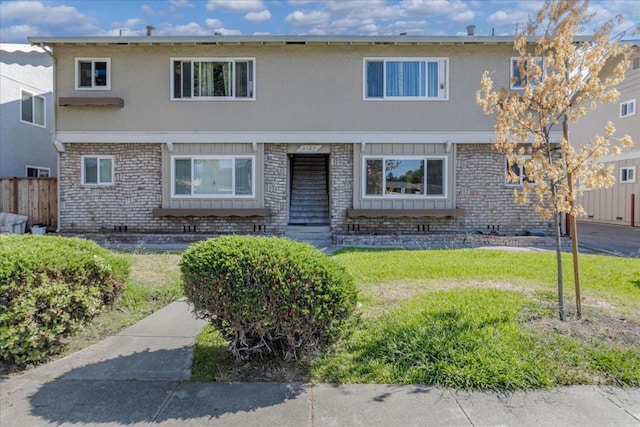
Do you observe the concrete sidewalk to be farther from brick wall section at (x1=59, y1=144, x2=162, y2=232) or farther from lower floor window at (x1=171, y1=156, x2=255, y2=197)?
brick wall section at (x1=59, y1=144, x2=162, y2=232)

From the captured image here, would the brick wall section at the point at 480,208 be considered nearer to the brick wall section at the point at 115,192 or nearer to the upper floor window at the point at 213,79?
the upper floor window at the point at 213,79

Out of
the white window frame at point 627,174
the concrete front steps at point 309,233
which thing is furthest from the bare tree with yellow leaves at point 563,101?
the white window frame at point 627,174

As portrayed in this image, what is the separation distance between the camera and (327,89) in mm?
12852

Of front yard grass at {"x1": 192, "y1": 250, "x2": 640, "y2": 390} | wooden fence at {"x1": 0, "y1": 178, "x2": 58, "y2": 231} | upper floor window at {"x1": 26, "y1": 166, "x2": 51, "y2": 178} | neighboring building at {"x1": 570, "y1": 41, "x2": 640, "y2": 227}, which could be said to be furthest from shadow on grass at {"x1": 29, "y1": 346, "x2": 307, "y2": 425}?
neighboring building at {"x1": 570, "y1": 41, "x2": 640, "y2": 227}

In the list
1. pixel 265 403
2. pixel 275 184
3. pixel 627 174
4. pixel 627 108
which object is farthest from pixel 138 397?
pixel 627 108

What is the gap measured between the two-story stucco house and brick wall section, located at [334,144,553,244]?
0.11 feet

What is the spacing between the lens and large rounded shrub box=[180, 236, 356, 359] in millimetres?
3387

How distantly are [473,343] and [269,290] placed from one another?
208cm

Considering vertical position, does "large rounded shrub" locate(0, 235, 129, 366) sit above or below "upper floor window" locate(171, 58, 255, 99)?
below

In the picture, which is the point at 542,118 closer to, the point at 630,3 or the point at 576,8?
the point at 576,8

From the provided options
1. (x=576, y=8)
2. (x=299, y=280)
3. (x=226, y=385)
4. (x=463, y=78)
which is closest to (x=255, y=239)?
(x=299, y=280)

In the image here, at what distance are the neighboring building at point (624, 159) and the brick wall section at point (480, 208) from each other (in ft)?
26.4

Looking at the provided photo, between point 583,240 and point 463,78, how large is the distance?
689 cm

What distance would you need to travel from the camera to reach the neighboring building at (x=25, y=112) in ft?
51.9
